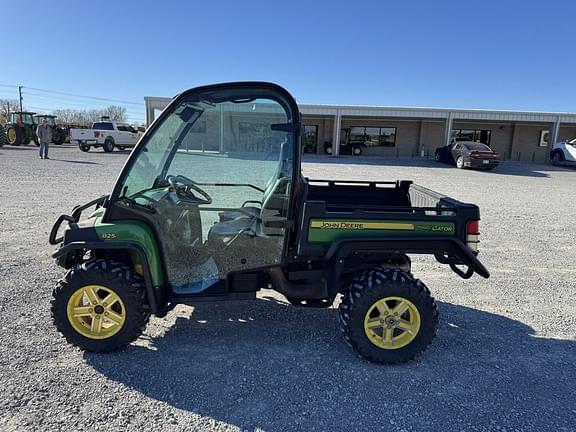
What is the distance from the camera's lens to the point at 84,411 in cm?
238

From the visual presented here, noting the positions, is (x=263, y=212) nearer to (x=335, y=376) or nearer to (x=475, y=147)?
(x=335, y=376)

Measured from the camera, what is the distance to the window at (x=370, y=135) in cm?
3089

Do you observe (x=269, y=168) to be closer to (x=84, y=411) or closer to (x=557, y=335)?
(x=84, y=411)

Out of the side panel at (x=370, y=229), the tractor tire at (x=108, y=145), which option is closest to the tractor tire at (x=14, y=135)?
the tractor tire at (x=108, y=145)

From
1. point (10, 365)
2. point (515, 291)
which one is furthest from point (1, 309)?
point (515, 291)

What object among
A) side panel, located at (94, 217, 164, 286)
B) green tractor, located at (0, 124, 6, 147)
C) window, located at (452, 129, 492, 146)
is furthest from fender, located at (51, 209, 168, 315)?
window, located at (452, 129, 492, 146)

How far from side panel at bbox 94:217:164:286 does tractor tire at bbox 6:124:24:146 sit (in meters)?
30.5

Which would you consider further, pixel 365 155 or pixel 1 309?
pixel 365 155

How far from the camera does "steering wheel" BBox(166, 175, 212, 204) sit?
10.1ft

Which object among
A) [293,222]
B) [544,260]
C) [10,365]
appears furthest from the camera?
[544,260]

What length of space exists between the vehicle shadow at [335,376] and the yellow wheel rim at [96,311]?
208 millimetres

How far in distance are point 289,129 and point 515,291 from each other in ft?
11.5

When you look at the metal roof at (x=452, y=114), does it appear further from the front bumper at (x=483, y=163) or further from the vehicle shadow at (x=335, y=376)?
the vehicle shadow at (x=335, y=376)

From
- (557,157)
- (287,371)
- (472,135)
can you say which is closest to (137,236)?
(287,371)
